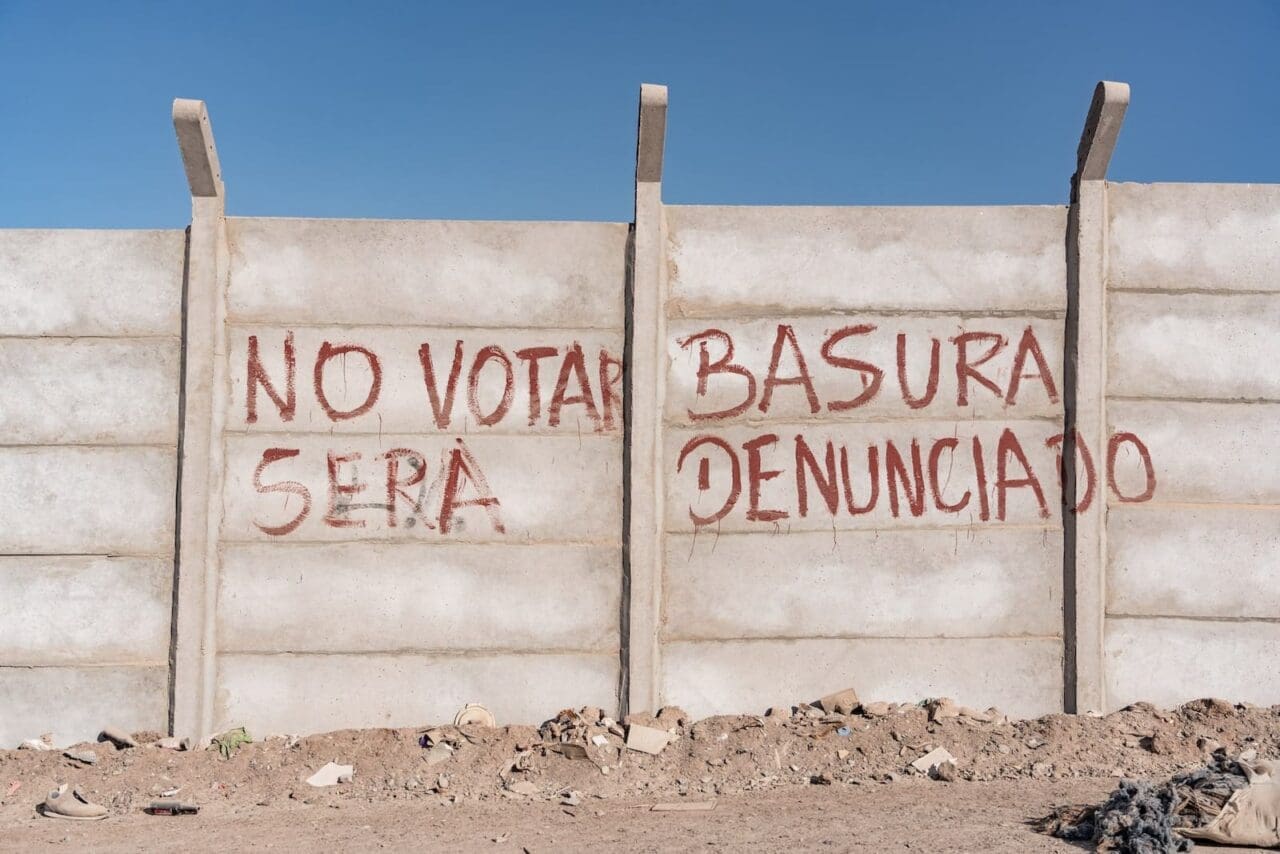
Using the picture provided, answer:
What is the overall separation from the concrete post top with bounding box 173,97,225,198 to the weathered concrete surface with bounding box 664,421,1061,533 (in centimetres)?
282

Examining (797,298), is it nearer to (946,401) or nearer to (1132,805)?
(946,401)

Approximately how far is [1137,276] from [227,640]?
534cm

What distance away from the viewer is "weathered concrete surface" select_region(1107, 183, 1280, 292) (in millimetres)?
6078

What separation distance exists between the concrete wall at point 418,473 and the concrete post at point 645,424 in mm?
103

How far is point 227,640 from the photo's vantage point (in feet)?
19.4

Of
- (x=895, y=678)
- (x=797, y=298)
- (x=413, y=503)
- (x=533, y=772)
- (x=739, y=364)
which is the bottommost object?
(x=533, y=772)

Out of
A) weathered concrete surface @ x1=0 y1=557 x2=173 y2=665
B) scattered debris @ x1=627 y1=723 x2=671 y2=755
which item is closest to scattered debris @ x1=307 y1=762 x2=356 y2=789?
weathered concrete surface @ x1=0 y1=557 x2=173 y2=665

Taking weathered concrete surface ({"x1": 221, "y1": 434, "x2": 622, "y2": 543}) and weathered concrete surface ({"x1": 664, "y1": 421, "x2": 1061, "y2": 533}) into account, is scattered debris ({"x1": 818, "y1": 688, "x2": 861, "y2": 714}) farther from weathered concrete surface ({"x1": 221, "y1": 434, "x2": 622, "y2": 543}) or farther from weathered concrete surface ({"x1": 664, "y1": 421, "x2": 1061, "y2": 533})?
weathered concrete surface ({"x1": 221, "y1": 434, "x2": 622, "y2": 543})

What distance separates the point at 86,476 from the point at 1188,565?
601 cm

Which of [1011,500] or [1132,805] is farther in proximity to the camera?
[1011,500]

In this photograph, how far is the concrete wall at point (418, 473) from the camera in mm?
5902

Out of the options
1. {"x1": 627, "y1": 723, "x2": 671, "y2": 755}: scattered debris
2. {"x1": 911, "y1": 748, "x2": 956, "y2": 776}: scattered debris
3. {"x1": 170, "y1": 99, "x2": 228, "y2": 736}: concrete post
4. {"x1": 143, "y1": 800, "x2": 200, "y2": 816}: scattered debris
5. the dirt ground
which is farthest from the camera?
{"x1": 170, "y1": 99, "x2": 228, "y2": 736}: concrete post

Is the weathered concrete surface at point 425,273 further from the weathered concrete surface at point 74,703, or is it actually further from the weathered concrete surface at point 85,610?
the weathered concrete surface at point 74,703

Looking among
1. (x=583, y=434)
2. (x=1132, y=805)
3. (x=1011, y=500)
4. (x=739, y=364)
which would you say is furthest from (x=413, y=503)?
(x=1132, y=805)
